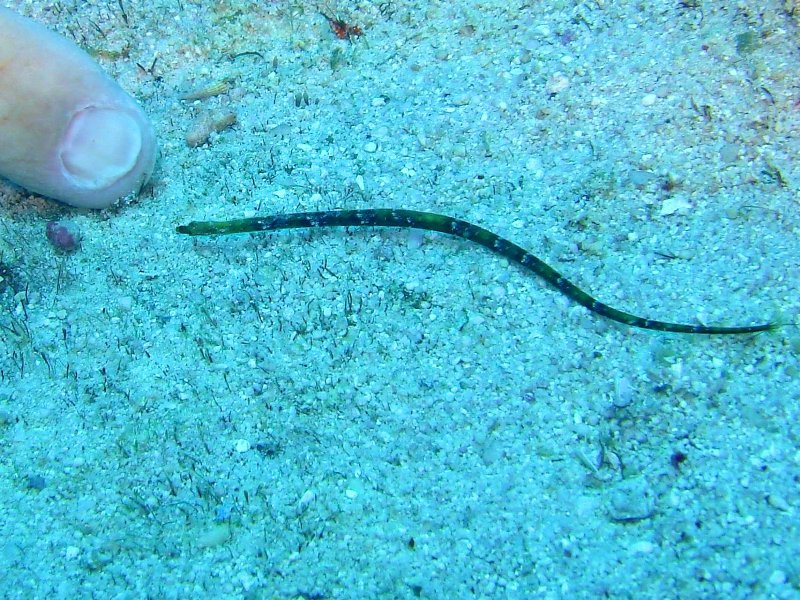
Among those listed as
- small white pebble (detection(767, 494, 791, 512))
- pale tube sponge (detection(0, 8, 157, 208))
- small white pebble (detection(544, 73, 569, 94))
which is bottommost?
small white pebble (detection(767, 494, 791, 512))

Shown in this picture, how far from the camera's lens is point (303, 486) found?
3.13 meters

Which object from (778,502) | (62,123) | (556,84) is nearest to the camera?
(778,502)

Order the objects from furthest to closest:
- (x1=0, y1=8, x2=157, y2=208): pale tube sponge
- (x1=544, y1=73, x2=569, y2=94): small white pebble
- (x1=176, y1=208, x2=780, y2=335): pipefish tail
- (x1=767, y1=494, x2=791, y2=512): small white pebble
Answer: (x1=544, y1=73, x2=569, y2=94): small white pebble
(x1=176, y1=208, x2=780, y2=335): pipefish tail
(x1=0, y1=8, x2=157, y2=208): pale tube sponge
(x1=767, y1=494, x2=791, y2=512): small white pebble

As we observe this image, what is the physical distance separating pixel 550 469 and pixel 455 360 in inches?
31.9

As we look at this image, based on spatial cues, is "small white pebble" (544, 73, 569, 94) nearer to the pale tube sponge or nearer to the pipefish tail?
the pipefish tail

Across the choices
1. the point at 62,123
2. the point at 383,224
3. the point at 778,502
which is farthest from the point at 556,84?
the point at 62,123

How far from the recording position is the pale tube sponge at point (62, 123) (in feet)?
12.0

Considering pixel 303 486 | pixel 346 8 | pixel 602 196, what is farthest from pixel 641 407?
pixel 346 8

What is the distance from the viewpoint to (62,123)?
3.81 meters

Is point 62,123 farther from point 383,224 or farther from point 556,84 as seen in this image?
point 556,84

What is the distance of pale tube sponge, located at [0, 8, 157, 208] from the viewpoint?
3.66m

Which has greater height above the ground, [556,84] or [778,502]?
[556,84]

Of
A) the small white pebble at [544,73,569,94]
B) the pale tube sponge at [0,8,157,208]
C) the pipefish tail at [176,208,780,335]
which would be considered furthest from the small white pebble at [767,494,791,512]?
the pale tube sponge at [0,8,157,208]

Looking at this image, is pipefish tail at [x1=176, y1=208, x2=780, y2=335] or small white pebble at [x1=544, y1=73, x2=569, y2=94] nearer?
pipefish tail at [x1=176, y1=208, x2=780, y2=335]
